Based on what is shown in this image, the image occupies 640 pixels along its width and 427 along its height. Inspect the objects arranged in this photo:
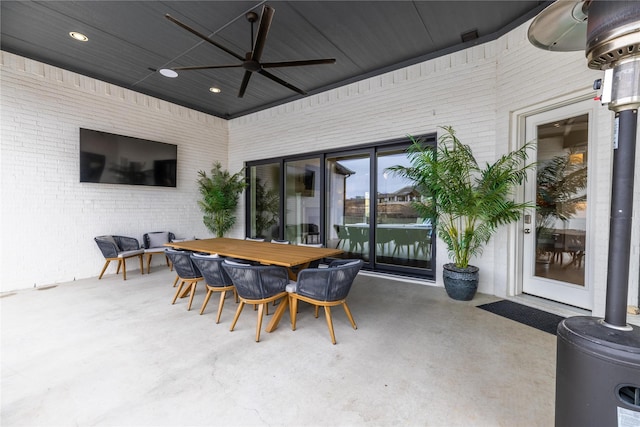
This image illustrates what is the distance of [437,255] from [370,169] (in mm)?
1854

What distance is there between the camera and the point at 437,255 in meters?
4.19

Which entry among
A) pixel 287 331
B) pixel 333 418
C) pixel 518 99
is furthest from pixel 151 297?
pixel 518 99

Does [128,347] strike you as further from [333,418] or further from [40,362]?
[333,418]

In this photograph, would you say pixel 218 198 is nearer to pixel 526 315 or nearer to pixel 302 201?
pixel 302 201

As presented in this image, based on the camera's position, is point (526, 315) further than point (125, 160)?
No

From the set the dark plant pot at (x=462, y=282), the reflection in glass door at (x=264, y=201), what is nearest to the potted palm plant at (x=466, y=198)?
the dark plant pot at (x=462, y=282)

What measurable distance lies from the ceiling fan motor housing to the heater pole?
79 mm

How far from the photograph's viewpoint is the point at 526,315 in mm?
3039

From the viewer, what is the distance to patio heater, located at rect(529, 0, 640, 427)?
3.16ft

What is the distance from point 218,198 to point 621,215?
6.24m

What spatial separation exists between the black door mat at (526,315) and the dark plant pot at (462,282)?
216 mm

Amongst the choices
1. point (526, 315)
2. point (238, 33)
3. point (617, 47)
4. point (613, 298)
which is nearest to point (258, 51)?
point (238, 33)

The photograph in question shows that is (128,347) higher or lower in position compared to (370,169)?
lower

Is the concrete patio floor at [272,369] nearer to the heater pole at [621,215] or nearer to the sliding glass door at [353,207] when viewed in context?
the heater pole at [621,215]
